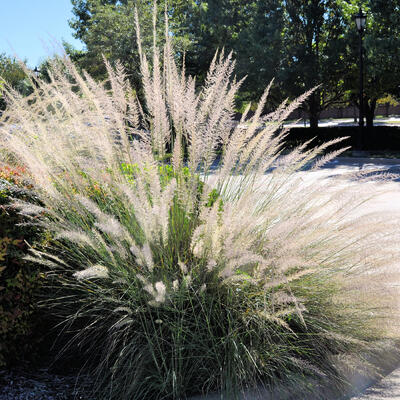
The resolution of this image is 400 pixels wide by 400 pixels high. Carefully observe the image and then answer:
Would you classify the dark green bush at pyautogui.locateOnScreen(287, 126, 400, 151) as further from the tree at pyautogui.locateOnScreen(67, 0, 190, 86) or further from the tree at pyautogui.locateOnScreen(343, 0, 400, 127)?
the tree at pyautogui.locateOnScreen(67, 0, 190, 86)

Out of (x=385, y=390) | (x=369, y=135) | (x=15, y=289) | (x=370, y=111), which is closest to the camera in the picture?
(x=385, y=390)

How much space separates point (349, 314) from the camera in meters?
2.86

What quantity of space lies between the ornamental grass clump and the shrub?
0.44 ft

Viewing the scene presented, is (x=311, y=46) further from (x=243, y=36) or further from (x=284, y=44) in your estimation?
(x=243, y=36)

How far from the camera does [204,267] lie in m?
2.75

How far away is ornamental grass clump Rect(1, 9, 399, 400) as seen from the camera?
2.48 metres

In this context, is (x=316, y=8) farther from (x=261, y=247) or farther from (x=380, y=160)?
(x=261, y=247)

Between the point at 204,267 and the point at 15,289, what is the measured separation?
3.99 ft

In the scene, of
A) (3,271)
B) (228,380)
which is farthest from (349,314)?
(3,271)

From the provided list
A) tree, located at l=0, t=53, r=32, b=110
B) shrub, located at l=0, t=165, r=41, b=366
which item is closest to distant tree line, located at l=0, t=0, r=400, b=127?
tree, located at l=0, t=53, r=32, b=110

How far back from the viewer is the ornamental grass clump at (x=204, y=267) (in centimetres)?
248

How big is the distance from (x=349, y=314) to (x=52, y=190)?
79.2 inches

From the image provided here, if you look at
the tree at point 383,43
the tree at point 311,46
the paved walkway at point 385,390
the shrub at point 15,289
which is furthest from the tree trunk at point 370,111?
the shrub at point 15,289

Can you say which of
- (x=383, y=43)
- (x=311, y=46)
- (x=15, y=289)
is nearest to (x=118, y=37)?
(x=311, y=46)
